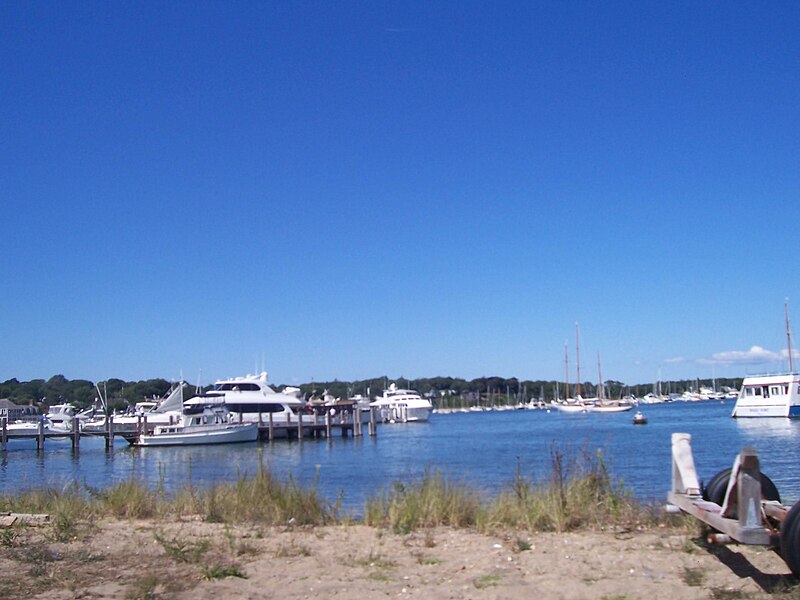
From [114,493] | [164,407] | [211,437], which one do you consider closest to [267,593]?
[114,493]

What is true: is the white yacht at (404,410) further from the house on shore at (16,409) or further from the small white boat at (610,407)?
the house on shore at (16,409)

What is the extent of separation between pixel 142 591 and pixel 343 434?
64.0 meters

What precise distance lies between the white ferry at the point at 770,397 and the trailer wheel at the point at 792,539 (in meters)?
64.5

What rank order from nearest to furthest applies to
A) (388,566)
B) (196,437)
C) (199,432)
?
(388,566), (196,437), (199,432)

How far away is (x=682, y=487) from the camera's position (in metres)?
8.63

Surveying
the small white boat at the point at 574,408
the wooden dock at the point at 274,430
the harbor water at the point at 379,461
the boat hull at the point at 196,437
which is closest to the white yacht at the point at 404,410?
the wooden dock at the point at 274,430

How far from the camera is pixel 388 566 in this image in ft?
27.3

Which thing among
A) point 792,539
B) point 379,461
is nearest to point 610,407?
point 379,461

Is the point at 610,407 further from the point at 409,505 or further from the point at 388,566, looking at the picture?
the point at 388,566

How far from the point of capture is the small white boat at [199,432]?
60.2 m

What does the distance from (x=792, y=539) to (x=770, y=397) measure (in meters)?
67.4

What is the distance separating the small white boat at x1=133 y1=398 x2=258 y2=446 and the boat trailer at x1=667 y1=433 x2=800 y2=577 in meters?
55.1

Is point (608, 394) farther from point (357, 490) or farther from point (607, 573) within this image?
point (607, 573)

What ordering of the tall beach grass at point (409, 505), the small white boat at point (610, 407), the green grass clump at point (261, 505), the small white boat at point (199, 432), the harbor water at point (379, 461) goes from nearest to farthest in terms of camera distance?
1. the tall beach grass at point (409, 505)
2. the green grass clump at point (261, 505)
3. the harbor water at point (379, 461)
4. the small white boat at point (199, 432)
5. the small white boat at point (610, 407)
